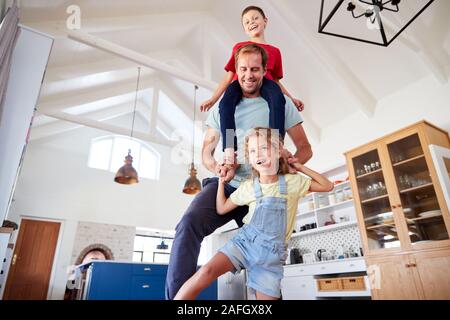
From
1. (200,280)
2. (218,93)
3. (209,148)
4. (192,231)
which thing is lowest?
(200,280)

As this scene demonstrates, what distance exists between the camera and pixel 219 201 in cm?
84

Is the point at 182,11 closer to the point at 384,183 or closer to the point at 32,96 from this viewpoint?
the point at 32,96

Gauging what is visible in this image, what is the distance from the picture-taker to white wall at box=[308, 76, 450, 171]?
12.3 feet

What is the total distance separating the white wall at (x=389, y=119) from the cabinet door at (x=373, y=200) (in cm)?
68

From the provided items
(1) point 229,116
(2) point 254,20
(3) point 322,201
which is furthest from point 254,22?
(3) point 322,201

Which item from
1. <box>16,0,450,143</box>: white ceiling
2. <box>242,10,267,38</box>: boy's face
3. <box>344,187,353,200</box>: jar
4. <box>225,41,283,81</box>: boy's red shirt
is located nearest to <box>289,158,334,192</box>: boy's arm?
<box>225,41,283,81</box>: boy's red shirt

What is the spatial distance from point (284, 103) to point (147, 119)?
27.8 feet

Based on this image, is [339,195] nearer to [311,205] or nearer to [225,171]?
[311,205]

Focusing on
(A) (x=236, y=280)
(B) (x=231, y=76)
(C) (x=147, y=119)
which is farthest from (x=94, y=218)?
(B) (x=231, y=76)

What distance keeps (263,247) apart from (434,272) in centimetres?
307

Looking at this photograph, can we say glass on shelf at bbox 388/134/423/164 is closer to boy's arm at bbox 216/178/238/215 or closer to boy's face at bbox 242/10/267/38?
boy's face at bbox 242/10/267/38

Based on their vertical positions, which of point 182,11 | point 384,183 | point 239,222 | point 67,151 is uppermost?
point 182,11

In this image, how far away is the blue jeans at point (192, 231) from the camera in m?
0.74

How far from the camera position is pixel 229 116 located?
0.84 meters
